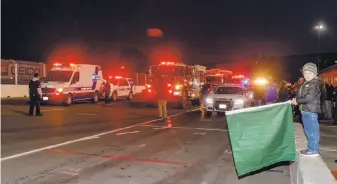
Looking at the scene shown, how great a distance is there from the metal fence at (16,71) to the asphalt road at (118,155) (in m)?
18.2

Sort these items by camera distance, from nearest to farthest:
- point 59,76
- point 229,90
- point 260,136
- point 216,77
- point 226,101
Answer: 1. point 260,136
2. point 226,101
3. point 229,90
4. point 59,76
5. point 216,77

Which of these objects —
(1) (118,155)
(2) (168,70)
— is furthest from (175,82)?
(1) (118,155)

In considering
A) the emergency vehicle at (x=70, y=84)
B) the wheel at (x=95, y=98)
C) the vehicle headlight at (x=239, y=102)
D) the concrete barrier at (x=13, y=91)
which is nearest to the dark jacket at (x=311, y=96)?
the vehicle headlight at (x=239, y=102)

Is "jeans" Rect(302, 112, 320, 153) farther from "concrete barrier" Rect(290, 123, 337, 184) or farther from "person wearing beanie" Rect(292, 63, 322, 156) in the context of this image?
"concrete barrier" Rect(290, 123, 337, 184)

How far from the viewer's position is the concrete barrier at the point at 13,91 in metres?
31.5

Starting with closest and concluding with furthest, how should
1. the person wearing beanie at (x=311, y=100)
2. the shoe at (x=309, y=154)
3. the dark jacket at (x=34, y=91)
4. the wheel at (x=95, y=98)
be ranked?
the shoe at (x=309, y=154)
the person wearing beanie at (x=311, y=100)
the dark jacket at (x=34, y=91)
the wheel at (x=95, y=98)

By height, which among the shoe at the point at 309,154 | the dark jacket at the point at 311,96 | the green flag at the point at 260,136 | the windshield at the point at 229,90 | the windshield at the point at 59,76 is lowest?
the shoe at the point at 309,154

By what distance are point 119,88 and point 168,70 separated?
743 cm

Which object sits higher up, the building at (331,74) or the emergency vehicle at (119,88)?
the building at (331,74)

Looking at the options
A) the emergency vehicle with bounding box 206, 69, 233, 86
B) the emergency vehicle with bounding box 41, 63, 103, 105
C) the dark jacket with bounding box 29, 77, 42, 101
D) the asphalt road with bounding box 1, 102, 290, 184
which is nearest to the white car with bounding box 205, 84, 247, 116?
the asphalt road with bounding box 1, 102, 290, 184

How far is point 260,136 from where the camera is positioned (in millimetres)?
5793

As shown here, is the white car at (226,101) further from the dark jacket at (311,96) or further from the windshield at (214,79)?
the windshield at (214,79)

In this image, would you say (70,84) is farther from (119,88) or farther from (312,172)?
(312,172)

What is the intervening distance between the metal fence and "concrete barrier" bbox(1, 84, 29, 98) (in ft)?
1.06
